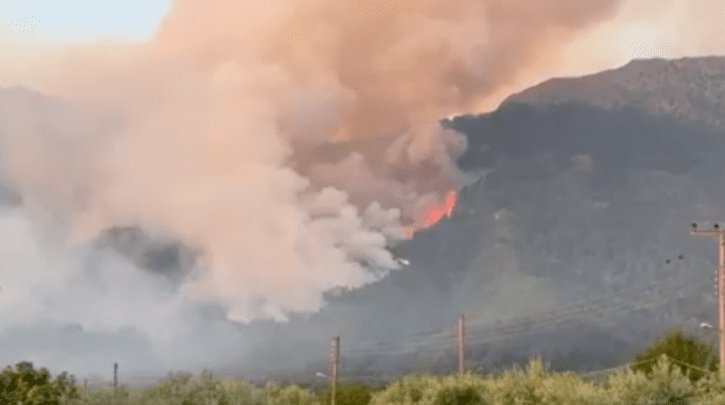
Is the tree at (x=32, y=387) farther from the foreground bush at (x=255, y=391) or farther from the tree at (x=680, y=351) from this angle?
the tree at (x=680, y=351)

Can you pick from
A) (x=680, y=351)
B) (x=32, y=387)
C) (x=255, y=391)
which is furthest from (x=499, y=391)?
(x=680, y=351)

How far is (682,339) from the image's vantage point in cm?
12125

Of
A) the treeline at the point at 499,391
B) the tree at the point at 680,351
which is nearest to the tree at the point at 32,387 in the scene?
the treeline at the point at 499,391

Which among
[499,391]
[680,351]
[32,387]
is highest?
[680,351]

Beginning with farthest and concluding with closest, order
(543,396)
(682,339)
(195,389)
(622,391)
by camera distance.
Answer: (682,339)
(543,396)
(195,389)
(622,391)

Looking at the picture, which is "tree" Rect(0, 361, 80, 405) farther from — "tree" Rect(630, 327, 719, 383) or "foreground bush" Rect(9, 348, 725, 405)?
"tree" Rect(630, 327, 719, 383)

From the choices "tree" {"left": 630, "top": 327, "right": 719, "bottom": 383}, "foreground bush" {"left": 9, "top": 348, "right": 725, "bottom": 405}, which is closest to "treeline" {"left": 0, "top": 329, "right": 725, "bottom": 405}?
"foreground bush" {"left": 9, "top": 348, "right": 725, "bottom": 405}

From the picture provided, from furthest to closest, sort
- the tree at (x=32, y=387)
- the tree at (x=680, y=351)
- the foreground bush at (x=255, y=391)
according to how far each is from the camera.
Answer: the tree at (x=680, y=351) < the tree at (x=32, y=387) < the foreground bush at (x=255, y=391)

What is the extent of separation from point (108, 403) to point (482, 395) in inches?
1136

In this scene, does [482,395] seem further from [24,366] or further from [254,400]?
[24,366]

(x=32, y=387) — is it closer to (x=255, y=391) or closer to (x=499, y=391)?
(x=255, y=391)

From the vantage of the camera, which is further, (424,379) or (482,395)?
(424,379)

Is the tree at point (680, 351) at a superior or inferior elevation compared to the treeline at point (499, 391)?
superior

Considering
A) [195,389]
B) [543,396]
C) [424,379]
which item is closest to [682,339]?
[424,379]
